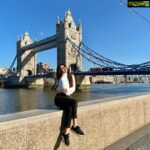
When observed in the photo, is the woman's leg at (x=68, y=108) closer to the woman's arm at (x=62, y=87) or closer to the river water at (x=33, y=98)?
the woman's arm at (x=62, y=87)

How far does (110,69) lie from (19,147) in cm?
5978

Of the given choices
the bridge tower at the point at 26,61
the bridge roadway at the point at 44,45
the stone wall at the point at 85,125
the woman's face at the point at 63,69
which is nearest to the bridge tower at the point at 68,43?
the bridge roadway at the point at 44,45

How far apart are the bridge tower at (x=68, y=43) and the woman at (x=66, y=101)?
71.8m

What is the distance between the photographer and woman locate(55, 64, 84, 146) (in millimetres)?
4305

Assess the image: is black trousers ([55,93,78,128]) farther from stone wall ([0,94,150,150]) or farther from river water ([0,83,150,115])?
river water ([0,83,150,115])

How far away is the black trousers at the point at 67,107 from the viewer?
431 centimetres

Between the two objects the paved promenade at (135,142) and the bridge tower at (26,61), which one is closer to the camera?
the paved promenade at (135,142)

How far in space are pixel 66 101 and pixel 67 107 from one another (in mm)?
78

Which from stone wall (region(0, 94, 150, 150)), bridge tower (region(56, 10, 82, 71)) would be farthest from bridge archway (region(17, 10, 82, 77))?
stone wall (region(0, 94, 150, 150))

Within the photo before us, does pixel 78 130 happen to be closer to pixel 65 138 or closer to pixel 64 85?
pixel 65 138

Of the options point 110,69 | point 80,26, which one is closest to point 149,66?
point 110,69

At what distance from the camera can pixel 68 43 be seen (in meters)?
81.2

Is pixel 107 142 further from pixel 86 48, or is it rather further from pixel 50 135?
pixel 86 48

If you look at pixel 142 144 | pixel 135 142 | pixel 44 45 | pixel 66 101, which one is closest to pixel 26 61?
pixel 44 45
